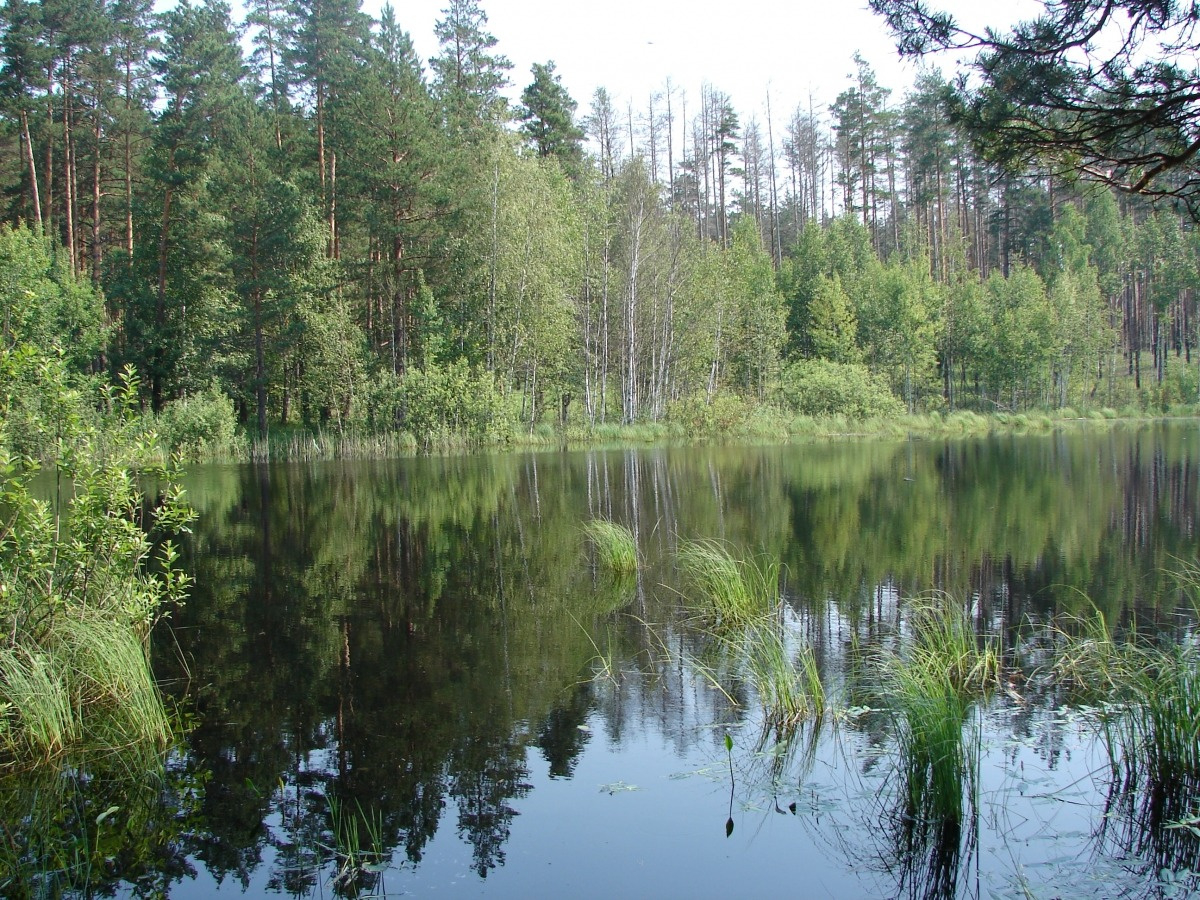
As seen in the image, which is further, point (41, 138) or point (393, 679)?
point (41, 138)

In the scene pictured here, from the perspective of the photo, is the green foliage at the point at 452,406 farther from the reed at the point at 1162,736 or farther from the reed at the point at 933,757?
the reed at the point at 933,757

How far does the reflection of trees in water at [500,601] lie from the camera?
5441mm

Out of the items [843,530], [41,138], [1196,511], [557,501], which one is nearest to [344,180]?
[41,138]

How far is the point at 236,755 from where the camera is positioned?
18.8ft

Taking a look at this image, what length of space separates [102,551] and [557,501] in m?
11.1

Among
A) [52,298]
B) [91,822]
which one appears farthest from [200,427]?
[91,822]

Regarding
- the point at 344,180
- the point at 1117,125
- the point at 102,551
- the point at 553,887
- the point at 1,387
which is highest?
the point at 344,180

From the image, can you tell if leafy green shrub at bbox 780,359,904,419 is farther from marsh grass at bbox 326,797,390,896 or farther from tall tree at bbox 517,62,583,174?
marsh grass at bbox 326,797,390,896

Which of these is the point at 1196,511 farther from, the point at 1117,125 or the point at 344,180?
the point at 344,180

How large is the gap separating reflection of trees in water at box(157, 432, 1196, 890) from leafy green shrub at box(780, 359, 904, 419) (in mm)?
20527

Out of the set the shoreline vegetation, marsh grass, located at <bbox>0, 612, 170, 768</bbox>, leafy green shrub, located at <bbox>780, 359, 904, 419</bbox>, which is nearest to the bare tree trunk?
the shoreline vegetation

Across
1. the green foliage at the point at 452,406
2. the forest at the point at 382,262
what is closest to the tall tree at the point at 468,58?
the forest at the point at 382,262

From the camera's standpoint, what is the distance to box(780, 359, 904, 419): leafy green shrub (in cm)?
4216

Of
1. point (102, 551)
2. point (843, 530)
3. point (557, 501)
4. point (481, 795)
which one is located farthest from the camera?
point (557, 501)
